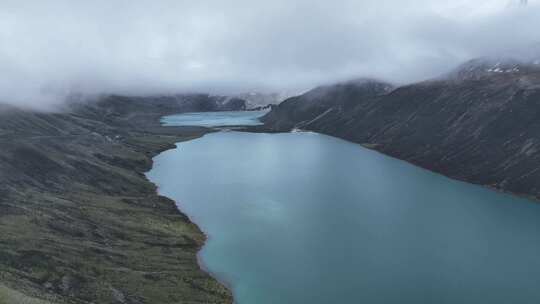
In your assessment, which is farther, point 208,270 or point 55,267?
point 208,270

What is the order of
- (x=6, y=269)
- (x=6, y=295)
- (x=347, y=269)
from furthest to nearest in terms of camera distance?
(x=347, y=269) → (x=6, y=269) → (x=6, y=295)

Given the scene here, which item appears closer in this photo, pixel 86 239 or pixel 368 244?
pixel 86 239

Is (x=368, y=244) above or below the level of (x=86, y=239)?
below

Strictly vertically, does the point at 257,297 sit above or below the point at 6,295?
below

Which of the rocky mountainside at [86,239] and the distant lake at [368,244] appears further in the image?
the distant lake at [368,244]

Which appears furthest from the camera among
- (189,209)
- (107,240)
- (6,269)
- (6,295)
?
(189,209)

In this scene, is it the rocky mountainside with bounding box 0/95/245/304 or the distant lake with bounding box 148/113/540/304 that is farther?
the distant lake with bounding box 148/113/540/304

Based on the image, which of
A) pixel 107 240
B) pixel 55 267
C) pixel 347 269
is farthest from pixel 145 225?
pixel 347 269

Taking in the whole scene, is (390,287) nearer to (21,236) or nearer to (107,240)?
(107,240)
